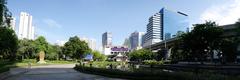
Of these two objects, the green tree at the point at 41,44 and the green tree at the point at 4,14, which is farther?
the green tree at the point at 41,44

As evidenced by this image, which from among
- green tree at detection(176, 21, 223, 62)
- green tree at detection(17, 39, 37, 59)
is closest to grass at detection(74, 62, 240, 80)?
green tree at detection(176, 21, 223, 62)

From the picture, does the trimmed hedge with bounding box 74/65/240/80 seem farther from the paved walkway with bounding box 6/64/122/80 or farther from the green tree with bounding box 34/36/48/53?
the green tree with bounding box 34/36/48/53

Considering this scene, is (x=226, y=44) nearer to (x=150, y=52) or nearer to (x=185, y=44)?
(x=185, y=44)

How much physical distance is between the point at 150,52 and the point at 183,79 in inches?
5067

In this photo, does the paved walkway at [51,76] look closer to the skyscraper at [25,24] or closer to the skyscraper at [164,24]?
the skyscraper at [164,24]

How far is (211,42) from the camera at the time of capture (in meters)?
68.4

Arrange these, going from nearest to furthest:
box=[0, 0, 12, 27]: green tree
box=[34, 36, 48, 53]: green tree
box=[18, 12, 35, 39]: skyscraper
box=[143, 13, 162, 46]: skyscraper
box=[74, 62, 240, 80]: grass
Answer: box=[74, 62, 240, 80]: grass < box=[0, 0, 12, 27]: green tree < box=[34, 36, 48, 53]: green tree < box=[143, 13, 162, 46]: skyscraper < box=[18, 12, 35, 39]: skyscraper

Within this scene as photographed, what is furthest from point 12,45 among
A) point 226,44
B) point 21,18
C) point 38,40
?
point 21,18

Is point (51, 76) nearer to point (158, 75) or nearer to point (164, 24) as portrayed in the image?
point (158, 75)

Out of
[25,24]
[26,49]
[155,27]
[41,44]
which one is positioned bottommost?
[26,49]

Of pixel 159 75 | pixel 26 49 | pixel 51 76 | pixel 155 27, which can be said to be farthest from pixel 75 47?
pixel 159 75

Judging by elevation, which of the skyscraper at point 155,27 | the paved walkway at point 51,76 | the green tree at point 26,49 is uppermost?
the skyscraper at point 155,27

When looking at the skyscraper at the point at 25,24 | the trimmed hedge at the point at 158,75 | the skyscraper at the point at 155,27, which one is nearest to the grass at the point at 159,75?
the trimmed hedge at the point at 158,75

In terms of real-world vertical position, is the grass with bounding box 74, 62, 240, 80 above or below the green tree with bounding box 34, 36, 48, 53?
below
